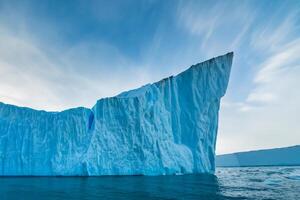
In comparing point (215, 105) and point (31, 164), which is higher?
point (215, 105)

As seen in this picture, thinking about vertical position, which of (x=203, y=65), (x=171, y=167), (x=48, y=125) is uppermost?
(x=203, y=65)

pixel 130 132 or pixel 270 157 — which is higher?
pixel 130 132

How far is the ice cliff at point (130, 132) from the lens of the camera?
91.1 ft

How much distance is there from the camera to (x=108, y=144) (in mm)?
27656

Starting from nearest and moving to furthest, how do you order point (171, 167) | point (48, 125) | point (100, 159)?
point (100, 159)
point (171, 167)
point (48, 125)

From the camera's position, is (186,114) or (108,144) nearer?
(108,144)

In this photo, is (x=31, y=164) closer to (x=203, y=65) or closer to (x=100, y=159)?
(x=100, y=159)

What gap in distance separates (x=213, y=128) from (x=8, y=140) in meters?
22.2

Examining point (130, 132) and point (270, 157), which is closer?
point (130, 132)

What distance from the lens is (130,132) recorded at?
28.4 metres

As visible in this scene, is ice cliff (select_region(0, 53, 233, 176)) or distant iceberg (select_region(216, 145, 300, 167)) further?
distant iceberg (select_region(216, 145, 300, 167))

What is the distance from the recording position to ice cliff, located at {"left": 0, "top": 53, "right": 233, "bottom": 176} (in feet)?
91.1

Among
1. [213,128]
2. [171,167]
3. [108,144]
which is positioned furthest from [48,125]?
[213,128]

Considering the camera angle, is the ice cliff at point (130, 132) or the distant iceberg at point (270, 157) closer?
the ice cliff at point (130, 132)
